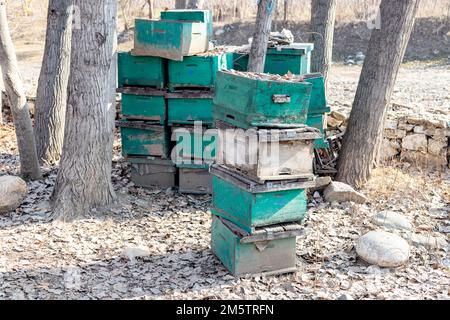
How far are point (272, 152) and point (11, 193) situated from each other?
335 centimetres

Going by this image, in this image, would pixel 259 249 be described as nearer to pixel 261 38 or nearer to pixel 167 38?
pixel 167 38

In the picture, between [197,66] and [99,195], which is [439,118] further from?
[99,195]

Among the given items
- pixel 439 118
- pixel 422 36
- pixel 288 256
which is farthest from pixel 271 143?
pixel 422 36

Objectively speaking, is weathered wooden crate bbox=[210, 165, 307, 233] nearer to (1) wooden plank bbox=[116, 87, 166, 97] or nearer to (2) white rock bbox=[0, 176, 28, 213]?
(1) wooden plank bbox=[116, 87, 166, 97]

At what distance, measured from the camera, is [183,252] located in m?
5.81

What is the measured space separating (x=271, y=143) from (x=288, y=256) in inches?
46.3

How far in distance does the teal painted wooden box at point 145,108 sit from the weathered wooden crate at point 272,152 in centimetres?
213

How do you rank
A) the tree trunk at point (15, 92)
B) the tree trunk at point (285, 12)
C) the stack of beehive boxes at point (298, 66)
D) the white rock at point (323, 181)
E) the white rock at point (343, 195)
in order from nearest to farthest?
the tree trunk at point (15, 92) < the stack of beehive boxes at point (298, 66) < the white rock at point (343, 195) < the white rock at point (323, 181) < the tree trunk at point (285, 12)

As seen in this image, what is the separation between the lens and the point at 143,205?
275 inches

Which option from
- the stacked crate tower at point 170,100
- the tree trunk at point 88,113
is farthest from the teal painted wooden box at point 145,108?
→ the tree trunk at point 88,113

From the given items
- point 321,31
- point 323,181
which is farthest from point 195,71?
point 321,31

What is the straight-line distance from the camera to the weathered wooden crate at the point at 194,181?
7.41 m

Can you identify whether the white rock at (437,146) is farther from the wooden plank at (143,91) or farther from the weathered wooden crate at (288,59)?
the wooden plank at (143,91)

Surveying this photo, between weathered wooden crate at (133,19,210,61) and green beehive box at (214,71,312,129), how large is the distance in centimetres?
163
